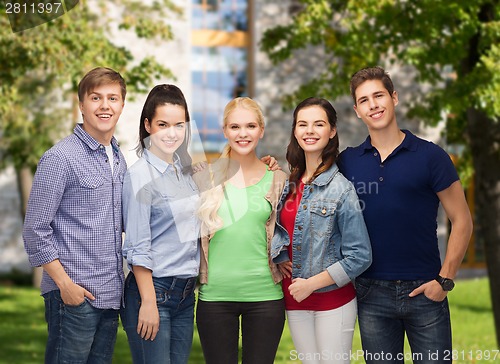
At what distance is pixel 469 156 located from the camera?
1217cm

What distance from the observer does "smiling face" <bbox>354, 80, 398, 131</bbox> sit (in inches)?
169

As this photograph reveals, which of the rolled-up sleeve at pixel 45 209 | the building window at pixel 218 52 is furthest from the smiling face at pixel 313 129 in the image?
the building window at pixel 218 52

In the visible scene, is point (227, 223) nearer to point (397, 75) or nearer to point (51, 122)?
point (51, 122)

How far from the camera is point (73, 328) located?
4.07 m

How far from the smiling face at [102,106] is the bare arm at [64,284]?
77 cm

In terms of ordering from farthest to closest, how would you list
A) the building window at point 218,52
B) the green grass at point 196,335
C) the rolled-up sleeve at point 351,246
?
the building window at point 218,52
the green grass at point 196,335
the rolled-up sleeve at point 351,246

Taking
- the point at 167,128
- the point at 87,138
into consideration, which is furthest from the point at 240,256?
the point at 87,138

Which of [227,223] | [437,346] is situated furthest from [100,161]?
[437,346]

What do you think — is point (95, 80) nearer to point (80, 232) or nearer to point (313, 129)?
point (80, 232)

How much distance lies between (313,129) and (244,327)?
117cm

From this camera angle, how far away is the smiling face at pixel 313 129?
168 inches

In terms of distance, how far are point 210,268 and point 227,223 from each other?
0.89ft

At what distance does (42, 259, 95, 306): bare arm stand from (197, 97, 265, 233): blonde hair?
74cm

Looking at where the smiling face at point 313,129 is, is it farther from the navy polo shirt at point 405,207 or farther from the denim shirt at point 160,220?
the denim shirt at point 160,220
